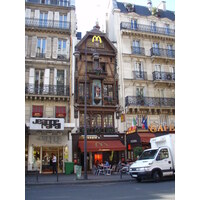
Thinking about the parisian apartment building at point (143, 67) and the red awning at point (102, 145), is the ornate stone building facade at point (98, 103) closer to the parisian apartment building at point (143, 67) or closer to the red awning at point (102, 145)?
the red awning at point (102, 145)

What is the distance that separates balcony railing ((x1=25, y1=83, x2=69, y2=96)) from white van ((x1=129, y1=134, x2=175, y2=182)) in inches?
415

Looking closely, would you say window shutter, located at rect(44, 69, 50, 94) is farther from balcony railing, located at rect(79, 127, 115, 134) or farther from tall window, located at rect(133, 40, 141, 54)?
tall window, located at rect(133, 40, 141, 54)

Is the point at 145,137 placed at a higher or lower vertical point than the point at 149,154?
higher

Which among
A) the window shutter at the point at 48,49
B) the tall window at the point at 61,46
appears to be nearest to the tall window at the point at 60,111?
the window shutter at the point at 48,49

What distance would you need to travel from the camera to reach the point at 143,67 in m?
24.4

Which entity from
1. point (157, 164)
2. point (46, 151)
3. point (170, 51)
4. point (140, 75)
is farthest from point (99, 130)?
point (170, 51)

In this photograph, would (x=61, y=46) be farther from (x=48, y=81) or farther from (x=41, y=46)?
(x=48, y=81)

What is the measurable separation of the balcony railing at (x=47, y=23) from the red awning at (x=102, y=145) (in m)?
11.1

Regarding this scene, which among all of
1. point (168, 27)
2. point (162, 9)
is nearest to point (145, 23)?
point (168, 27)

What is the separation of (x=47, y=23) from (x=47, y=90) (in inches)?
265

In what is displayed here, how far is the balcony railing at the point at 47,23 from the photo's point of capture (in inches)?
862

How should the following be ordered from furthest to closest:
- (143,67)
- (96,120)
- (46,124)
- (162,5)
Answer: (162,5) < (143,67) < (96,120) < (46,124)

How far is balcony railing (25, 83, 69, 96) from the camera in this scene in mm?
20172
